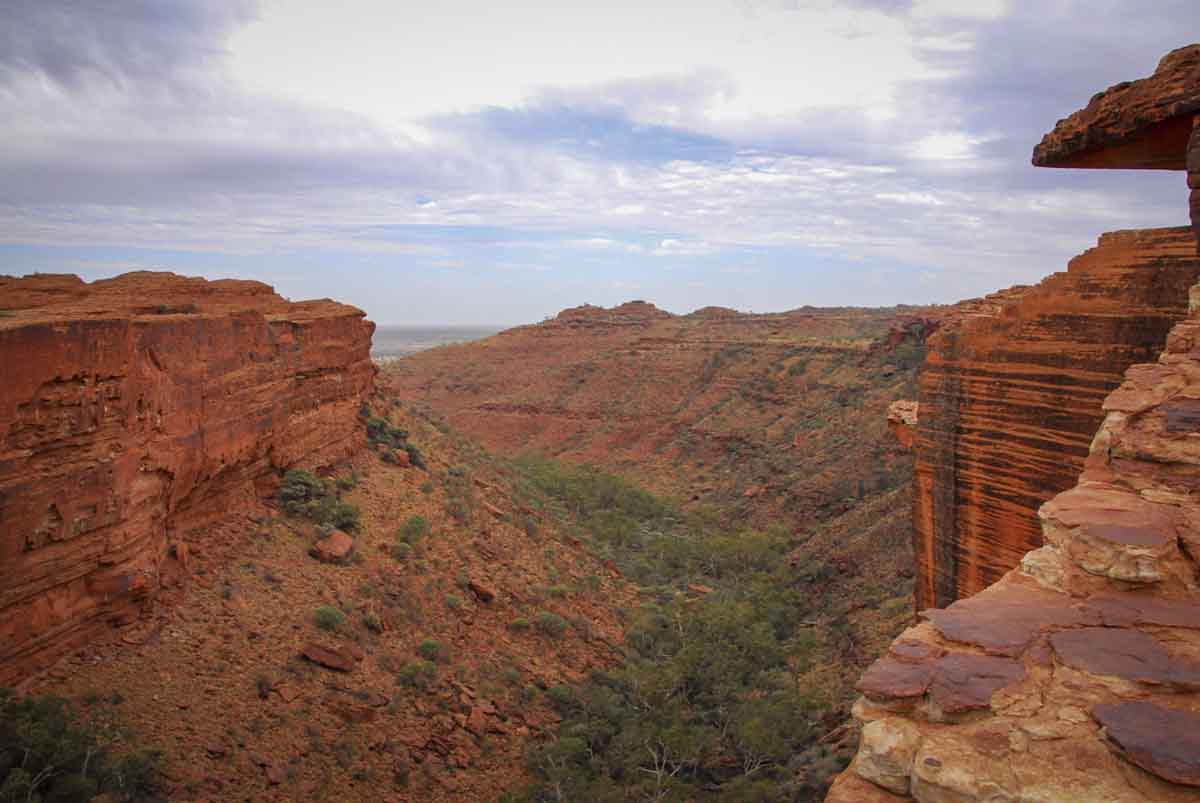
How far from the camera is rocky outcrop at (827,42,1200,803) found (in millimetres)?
2729

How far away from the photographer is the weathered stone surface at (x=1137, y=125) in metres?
6.42

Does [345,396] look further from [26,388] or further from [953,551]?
[953,551]

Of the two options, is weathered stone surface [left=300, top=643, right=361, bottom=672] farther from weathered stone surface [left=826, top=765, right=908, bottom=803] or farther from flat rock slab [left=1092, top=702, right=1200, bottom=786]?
flat rock slab [left=1092, top=702, right=1200, bottom=786]

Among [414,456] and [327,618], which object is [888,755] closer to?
[327,618]

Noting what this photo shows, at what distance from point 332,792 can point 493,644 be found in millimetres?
4964

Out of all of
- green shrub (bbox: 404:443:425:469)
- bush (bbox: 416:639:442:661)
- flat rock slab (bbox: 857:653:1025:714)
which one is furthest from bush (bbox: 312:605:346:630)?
flat rock slab (bbox: 857:653:1025:714)

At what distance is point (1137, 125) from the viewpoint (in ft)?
22.3

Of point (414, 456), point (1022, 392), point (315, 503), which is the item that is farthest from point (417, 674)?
point (1022, 392)

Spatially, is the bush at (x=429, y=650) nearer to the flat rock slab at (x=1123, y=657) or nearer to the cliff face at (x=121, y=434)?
the cliff face at (x=121, y=434)

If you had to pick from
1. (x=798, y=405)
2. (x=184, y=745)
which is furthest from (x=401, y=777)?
(x=798, y=405)

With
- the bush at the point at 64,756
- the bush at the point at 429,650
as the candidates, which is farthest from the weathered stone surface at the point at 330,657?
the bush at the point at 64,756

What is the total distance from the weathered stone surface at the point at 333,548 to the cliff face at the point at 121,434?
1.50 meters

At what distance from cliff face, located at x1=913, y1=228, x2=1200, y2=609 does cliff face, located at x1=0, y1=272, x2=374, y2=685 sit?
10.5m

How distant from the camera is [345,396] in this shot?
18.1 meters
